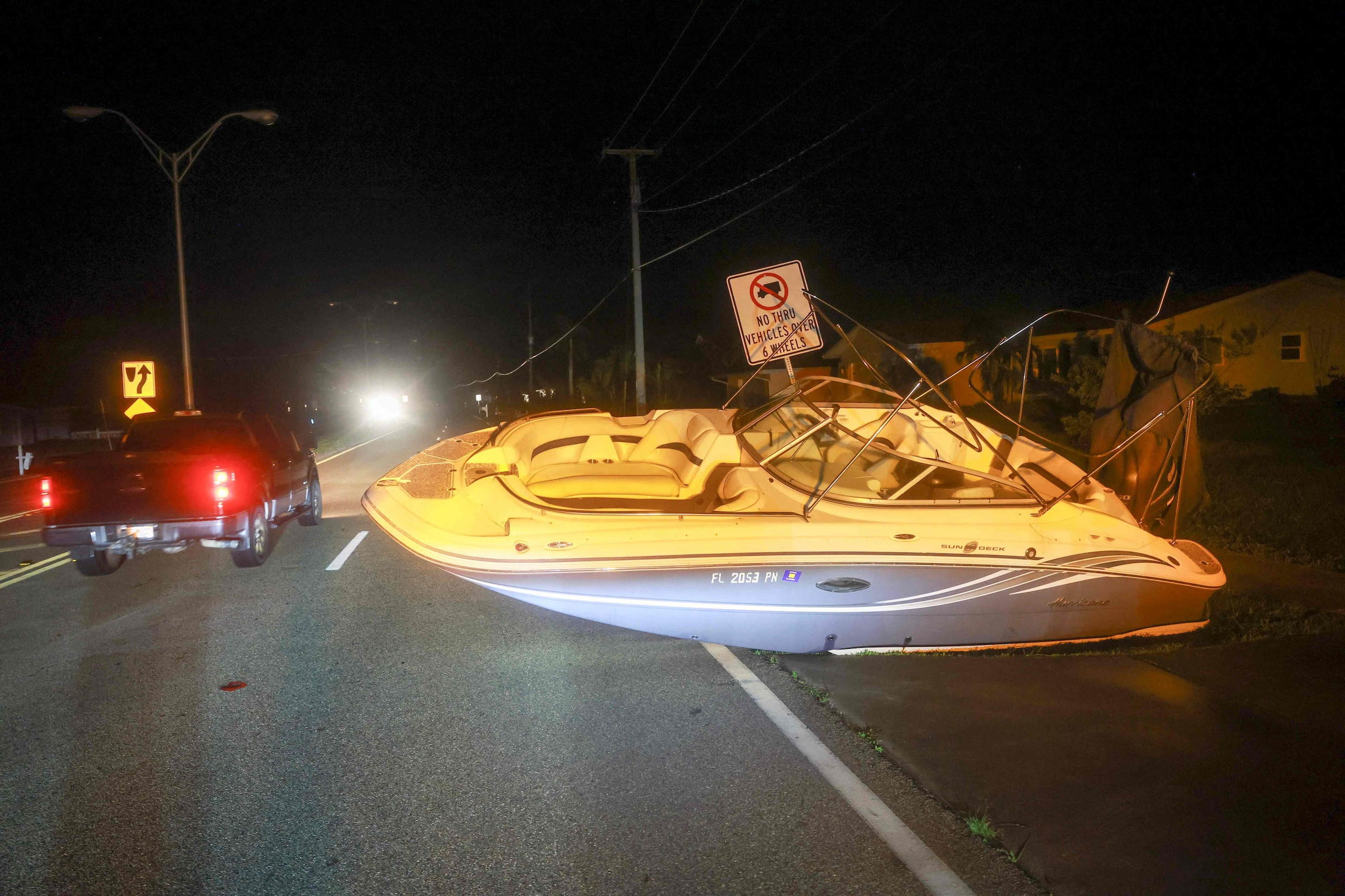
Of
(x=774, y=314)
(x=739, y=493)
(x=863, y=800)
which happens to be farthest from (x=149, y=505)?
(x=863, y=800)

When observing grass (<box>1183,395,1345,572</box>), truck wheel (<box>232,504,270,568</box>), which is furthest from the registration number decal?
truck wheel (<box>232,504,270,568</box>)

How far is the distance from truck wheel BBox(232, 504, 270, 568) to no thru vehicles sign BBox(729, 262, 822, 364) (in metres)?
4.81

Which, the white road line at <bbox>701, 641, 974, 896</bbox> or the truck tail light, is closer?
the white road line at <bbox>701, 641, 974, 896</bbox>

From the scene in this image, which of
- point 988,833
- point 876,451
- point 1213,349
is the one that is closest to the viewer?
point 988,833

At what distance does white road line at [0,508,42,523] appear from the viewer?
13.5 m

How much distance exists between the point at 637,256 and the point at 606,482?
54.9 feet

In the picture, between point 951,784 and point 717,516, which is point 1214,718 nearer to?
point 951,784

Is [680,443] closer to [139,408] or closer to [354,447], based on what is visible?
[139,408]

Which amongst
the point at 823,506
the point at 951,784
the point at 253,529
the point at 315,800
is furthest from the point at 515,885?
the point at 253,529

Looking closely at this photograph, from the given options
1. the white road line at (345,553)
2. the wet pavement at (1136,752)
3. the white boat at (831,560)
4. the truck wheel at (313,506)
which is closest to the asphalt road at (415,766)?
the wet pavement at (1136,752)

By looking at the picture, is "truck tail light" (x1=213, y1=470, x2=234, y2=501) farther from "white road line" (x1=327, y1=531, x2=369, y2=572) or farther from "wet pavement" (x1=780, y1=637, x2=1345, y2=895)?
"wet pavement" (x1=780, y1=637, x2=1345, y2=895)

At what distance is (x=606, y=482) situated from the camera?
282 inches

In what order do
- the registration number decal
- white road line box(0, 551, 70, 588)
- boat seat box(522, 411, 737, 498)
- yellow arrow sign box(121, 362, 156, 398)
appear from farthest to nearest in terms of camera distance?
yellow arrow sign box(121, 362, 156, 398), white road line box(0, 551, 70, 588), boat seat box(522, 411, 737, 498), the registration number decal

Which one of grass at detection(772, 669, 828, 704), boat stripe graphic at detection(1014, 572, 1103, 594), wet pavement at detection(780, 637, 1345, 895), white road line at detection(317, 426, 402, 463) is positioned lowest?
wet pavement at detection(780, 637, 1345, 895)
